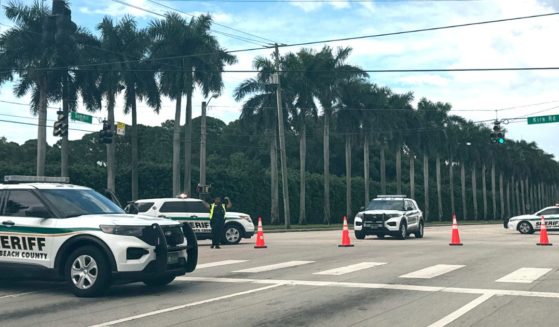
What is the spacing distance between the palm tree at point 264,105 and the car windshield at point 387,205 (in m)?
26.5

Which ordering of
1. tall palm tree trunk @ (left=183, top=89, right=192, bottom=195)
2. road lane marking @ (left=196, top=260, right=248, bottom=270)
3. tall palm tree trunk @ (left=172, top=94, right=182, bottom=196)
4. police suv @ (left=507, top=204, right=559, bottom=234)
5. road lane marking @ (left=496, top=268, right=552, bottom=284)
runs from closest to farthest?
road lane marking @ (left=496, top=268, right=552, bottom=284)
road lane marking @ (left=196, top=260, right=248, bottom=270)
police suv @ (left=507, top=204, right=559, bottom=234)
tall palm tree trunk @ (left=172, top=94, right=182, bottom=196)
tall palm tree trunk @ (left=183, top=89, right=192, bottom=195)

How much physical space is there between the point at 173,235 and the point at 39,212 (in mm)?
2087

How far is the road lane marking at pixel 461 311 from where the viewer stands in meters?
8.02

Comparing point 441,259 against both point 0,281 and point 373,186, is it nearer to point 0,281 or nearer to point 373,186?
point 0,281

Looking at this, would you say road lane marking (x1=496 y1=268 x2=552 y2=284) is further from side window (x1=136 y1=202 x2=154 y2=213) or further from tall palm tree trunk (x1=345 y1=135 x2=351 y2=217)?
tall palm tree trunk (x1=345 y1=135 x2=351 y2=217)

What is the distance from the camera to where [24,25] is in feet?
141

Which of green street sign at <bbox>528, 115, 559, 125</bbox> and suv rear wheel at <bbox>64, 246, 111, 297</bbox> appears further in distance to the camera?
green street sign at <bbox>528, 115, 559, 125</bbox>

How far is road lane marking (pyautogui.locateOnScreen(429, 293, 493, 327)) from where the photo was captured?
802cm

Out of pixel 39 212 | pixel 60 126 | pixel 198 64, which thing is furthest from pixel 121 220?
pixel 198 64

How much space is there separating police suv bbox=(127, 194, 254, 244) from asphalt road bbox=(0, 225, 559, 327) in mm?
7981

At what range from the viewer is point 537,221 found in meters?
33.5

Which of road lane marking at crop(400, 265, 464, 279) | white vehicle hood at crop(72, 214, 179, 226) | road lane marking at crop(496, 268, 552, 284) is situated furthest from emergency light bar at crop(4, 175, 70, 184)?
road lane marking at crop(496, 268, 552, 284)

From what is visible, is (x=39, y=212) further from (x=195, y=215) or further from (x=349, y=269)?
(x=195, y=215)

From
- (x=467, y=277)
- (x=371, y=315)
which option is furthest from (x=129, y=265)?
(x=467, y=277)
